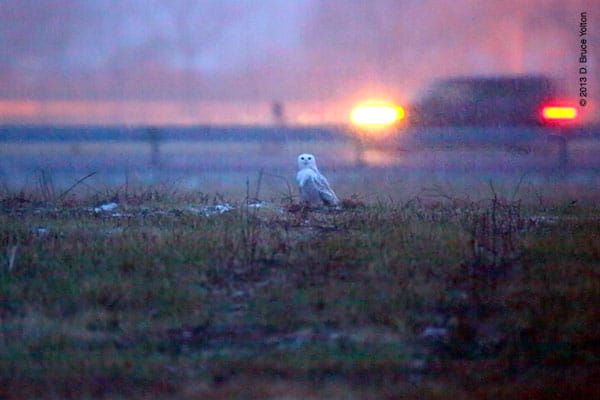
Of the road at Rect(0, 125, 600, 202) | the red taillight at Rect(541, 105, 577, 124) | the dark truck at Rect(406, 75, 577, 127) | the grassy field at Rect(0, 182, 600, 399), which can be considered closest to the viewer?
the grassy field at Rect(0, 182, 600, 399)

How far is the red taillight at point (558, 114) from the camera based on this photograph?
491 inches

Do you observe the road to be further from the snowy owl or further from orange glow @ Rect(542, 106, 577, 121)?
the snowy owl

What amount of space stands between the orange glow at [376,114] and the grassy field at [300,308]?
15.4 ft

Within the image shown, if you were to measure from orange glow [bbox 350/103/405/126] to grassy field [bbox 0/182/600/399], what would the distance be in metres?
4.68

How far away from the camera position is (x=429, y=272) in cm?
601

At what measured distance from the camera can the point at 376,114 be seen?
12.5 m

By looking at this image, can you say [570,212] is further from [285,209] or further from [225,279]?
[225,279]

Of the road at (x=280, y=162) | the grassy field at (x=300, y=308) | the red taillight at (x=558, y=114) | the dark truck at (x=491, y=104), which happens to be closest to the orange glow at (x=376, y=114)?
the dark truck at (x=491, y=104)

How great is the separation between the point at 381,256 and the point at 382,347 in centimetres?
145

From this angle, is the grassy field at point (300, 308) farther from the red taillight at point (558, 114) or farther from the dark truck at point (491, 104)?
the red taillight at point (558, 114)

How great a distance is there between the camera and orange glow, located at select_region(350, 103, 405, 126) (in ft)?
40.1

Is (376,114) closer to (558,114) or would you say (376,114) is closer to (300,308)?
(558,114)

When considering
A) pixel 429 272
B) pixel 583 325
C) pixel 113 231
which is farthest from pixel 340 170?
pixel 583 325

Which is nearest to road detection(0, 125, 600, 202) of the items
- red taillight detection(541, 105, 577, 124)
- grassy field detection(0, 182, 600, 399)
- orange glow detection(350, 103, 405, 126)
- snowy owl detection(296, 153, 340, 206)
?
red taillight detection(541, 105, 577, 124)
